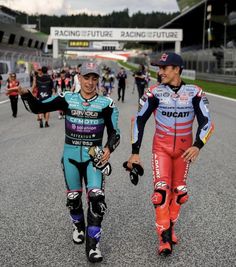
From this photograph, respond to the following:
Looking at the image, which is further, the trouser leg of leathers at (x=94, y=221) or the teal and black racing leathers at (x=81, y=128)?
the teal and black racing leathers at (x=81, y=128)

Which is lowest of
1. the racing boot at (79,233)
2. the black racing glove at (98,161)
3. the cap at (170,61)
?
the racing boot at (79,233)

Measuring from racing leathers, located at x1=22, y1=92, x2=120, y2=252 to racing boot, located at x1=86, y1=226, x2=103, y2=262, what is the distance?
20 centimetres

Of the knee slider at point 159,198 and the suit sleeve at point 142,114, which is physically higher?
the suit sleeve at point 142,114

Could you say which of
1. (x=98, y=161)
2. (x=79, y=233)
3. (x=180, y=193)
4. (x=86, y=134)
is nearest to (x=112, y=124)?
(x=86, y=134)

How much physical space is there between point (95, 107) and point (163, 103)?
0.65 meters

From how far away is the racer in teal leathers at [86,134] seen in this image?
13.1ft

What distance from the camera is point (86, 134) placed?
4066mm

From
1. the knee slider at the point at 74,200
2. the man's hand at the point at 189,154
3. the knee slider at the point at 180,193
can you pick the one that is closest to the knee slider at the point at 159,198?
the knee slider at the point at 180,193

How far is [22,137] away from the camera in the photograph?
1109 centimetres

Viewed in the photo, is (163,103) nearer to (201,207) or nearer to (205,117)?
(205,117)

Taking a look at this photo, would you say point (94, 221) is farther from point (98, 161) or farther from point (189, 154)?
point (189, 154)

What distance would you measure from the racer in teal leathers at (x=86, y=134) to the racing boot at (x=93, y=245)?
105 mm

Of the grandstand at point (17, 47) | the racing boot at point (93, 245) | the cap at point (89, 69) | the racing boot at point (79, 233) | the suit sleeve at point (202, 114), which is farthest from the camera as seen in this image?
the grandstand at point (17, 47)

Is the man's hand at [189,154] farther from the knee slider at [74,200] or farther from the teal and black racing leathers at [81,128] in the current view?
the knee slider at [74,200]
